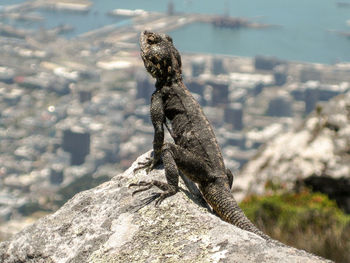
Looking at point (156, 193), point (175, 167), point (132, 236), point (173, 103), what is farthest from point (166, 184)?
point (173, 103)

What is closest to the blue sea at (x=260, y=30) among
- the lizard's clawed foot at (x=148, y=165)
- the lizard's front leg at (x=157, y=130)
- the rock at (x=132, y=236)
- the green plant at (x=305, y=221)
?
the green plant at (x=305, y=221)

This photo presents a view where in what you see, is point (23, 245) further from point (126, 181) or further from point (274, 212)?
point (274, 212)

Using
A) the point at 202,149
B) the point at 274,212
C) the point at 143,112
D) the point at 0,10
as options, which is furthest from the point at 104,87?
the point at 202,149

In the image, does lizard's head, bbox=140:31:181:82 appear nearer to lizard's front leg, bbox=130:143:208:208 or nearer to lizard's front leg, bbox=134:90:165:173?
lizard's front leg, bbox=134:90:165:173

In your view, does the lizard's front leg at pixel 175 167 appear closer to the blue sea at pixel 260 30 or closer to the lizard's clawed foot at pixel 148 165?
the lizard's clawed foot at pixel 148 165

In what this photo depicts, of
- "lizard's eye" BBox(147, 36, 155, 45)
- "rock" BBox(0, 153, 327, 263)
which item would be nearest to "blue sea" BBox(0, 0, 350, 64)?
"lizard's eye" BBox(147, 36, 155, 45)
